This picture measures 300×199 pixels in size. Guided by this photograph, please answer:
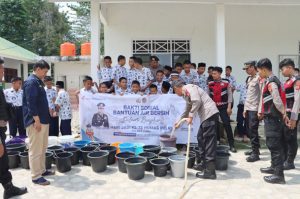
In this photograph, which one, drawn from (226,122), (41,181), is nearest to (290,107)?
(226,122)

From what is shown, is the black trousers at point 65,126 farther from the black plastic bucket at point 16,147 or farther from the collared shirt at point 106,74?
the collared shirt at point 106,74

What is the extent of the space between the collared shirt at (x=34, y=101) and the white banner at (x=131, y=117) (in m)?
1.96

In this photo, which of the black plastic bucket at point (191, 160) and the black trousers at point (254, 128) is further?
the black trousers at point (254, 128)

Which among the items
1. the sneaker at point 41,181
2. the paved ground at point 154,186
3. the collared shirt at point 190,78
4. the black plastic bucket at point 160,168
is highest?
the collared shirt at point 190,78

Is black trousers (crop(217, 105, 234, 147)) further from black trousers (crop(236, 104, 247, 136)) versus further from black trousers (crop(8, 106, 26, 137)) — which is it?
black trousers (crop(8, 106, 26, 137))

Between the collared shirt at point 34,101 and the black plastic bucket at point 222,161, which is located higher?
the collared shirt at point 34,101

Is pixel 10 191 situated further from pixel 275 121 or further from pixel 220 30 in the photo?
pixel 220 30

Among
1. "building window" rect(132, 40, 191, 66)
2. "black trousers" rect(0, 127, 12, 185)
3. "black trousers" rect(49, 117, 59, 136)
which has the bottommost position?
"black trousers" rect(0, 127, 12, 185)

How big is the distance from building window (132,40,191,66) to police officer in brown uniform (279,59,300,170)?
16.6 feet

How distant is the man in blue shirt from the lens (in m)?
4.17

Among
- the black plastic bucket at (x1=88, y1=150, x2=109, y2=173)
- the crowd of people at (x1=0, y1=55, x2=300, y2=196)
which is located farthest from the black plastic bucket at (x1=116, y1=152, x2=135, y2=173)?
the crowd of people at (x1=0, y1=55, x2=300, y2=196)

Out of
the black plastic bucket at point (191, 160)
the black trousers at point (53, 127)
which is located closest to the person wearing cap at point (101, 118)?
the black trousers at point (53, 127)

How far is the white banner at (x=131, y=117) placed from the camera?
20.2ft

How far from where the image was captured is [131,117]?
6199 millimetres
